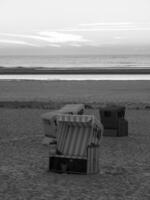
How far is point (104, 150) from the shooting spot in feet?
37.1

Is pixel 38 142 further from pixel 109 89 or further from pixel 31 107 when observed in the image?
pixel 109 89

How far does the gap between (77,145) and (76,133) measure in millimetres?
→ 220

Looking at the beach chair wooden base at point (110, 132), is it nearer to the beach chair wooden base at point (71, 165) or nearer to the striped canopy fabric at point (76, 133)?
the striped canopy fabric at point (76, 133)

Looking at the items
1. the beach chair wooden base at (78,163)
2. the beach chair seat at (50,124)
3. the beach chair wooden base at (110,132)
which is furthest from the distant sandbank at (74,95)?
the beach chair wooden base at (78,163)

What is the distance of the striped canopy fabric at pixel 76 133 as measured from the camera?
9.02 meters

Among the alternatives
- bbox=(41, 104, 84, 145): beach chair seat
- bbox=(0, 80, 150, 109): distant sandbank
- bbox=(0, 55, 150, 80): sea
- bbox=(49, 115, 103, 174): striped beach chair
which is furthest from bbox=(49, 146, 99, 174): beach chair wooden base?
bbox=(0, 55, 150, 80): sea

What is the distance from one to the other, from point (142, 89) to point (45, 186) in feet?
68.5

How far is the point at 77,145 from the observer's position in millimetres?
9102

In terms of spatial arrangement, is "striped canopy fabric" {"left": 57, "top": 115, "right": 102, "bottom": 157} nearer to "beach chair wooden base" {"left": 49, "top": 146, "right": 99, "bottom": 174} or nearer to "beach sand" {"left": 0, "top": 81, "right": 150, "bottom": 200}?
"beach chair wooden base" {"left": 49, "top": 146, "right": 99, "bottom": 174}

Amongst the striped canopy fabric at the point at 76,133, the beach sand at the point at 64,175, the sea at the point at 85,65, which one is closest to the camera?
the beach sand at the point at 64,175

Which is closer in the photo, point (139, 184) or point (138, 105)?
point (139, 184)

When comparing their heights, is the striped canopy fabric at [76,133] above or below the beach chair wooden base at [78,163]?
above

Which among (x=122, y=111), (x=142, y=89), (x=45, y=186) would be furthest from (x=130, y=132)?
(x=142, y=89)

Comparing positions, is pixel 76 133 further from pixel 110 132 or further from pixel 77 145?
pixel 110 132
